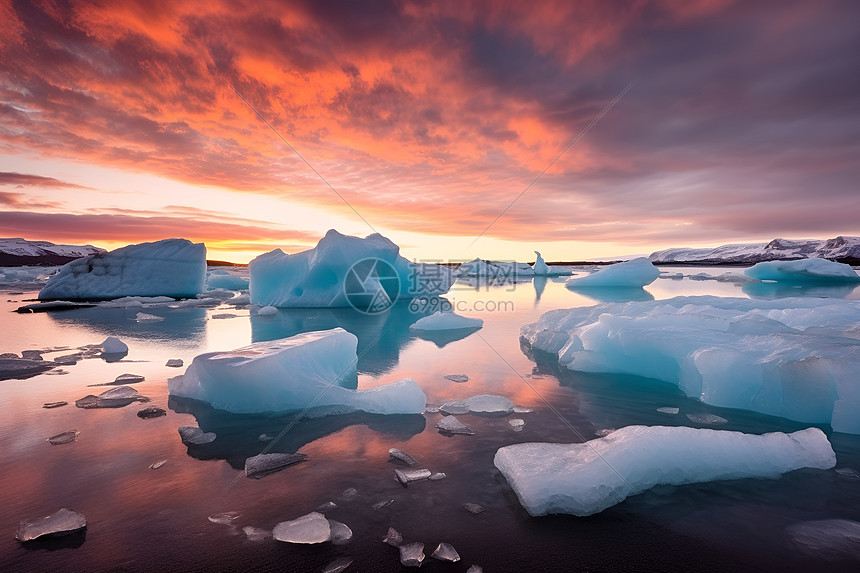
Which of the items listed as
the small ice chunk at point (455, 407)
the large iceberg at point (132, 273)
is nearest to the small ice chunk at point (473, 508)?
the small ice chunk at point (455, 407)

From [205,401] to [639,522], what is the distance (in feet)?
12.9

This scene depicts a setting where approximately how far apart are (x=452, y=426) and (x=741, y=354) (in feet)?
9.78

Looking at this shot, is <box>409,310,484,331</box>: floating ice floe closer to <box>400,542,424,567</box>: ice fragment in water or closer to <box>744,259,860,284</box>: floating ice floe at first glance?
<box>400,542,424,567</box>: ice fragment in water

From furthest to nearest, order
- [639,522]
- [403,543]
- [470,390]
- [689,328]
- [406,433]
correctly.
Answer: [689,328], [470,390], [406,433], [639,522], [403,543]

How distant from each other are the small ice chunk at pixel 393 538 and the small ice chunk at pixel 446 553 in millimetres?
188

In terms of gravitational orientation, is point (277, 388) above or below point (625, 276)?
below

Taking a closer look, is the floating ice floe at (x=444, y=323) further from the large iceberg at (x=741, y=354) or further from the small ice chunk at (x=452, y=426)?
the small ice chunk at (x=452, y=426)

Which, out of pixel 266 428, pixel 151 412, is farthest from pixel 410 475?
pixel 151 412

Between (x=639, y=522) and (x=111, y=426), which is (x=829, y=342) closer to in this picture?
(x=639, y=522)

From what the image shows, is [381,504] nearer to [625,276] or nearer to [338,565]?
[338,565]

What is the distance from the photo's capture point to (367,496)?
7.48 ft

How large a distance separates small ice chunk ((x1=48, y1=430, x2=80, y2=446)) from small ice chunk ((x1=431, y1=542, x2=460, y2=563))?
3.07m

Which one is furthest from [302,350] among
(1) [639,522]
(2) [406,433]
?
(1) [639,522]

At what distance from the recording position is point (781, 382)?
11.9 ft
